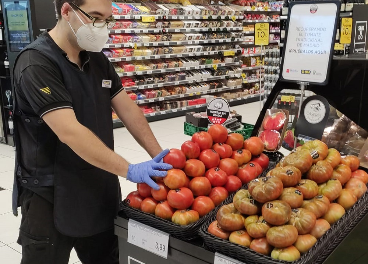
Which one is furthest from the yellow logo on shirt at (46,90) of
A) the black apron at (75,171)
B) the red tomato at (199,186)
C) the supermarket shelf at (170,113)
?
the supermarket shelf at (170,113)

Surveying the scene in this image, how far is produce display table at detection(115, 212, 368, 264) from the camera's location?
158cm

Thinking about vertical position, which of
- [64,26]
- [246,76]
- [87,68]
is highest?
[64,26]

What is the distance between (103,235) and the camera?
2.15 m

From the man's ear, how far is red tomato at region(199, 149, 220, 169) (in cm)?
85

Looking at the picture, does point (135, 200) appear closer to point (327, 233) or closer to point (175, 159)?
point (175, 159)

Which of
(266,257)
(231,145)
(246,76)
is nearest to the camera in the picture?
(266,257)

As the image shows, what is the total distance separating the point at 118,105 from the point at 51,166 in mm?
487

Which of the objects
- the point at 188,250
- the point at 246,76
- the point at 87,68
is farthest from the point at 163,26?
the point at 188,250

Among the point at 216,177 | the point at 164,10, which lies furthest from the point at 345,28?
the point at 164,10

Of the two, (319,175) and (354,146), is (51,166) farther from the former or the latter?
(354,146)

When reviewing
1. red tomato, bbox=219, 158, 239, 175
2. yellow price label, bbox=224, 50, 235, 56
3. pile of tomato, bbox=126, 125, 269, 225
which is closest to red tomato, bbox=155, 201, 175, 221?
pile of tomato, bbox=126, 125, 269, 225

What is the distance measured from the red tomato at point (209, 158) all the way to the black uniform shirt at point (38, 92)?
602 mm

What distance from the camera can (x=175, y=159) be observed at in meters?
1.77

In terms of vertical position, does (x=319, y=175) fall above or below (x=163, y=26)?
below
